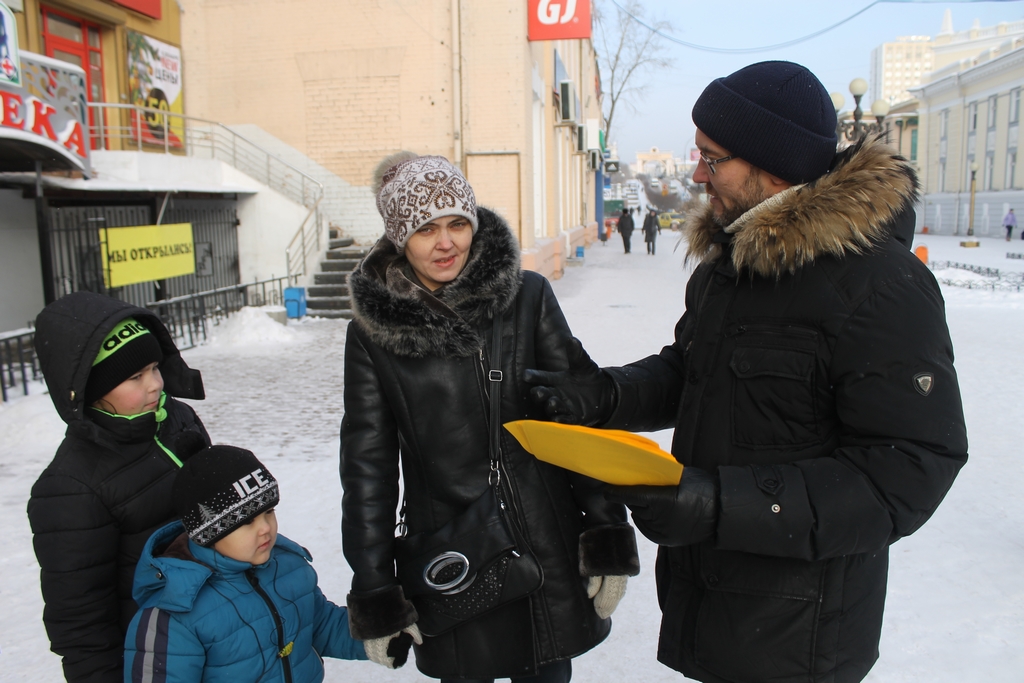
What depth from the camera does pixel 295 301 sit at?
12781mm

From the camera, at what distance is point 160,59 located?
48.8 ft

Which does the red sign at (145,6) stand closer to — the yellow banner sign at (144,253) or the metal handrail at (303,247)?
the metal handrail at (303,247)

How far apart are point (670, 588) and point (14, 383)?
811 centimetres

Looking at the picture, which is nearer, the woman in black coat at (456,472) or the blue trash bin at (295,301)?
the woman in black coat at (456,472)

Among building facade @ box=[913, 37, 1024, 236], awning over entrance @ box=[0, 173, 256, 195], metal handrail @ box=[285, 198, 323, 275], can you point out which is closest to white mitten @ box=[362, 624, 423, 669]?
awning over entrance @ box=[0, 173, 256, 195]

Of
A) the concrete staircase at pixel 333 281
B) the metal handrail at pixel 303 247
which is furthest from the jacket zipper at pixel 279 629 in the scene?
the metal handrail at pixel 303 247

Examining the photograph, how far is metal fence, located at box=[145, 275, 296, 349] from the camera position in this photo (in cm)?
1037

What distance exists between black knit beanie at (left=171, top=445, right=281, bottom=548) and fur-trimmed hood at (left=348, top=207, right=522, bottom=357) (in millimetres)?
539

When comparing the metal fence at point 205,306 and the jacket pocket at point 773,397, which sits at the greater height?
the jacket pocket at point 773,397


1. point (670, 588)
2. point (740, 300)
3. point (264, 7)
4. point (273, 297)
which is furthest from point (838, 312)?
point (264, 7)

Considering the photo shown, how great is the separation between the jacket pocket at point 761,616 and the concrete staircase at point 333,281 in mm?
12142

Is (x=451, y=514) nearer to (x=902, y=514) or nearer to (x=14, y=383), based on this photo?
(x=902, y=514)

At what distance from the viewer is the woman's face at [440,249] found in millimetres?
2090

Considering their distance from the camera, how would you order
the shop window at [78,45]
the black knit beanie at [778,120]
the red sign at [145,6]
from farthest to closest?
the red sign at [145,6] < the shop window at [78,45] < the black knit beanie at [778,120]
